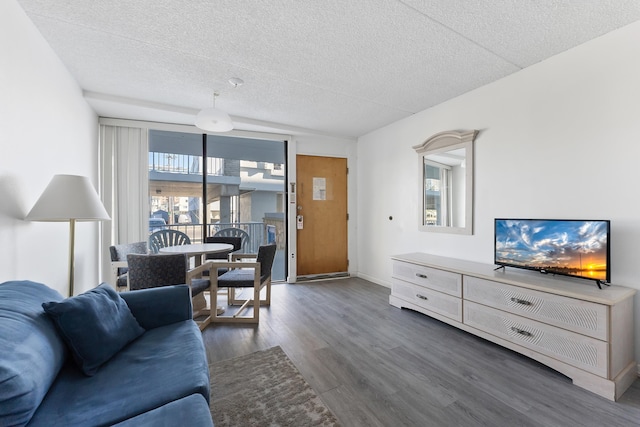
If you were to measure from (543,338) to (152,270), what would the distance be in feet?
10.3

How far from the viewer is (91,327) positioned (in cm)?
133

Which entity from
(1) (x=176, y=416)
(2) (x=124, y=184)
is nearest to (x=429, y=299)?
(1) (x=176, y=416)

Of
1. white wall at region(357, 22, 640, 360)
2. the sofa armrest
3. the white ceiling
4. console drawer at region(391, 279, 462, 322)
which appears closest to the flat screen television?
white wall at region(357, 22, 640, 360)

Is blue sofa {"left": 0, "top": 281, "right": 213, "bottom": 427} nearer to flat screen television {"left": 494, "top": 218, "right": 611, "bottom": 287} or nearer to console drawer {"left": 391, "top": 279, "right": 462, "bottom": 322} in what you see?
console drawer {"left": 391, "top": 279, "right": 462, "bottom": 322}

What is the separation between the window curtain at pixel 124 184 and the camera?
141 inches

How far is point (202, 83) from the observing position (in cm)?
281

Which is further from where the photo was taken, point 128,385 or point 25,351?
point 128,385

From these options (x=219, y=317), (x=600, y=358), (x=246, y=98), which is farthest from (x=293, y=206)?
(x=600, y=358)

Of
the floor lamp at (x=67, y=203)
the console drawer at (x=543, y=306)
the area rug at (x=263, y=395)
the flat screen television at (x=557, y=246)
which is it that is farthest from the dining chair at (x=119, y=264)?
the flat screen television at (x=557, y=246)

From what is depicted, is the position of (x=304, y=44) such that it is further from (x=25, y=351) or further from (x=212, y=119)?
(x=25, y=351)

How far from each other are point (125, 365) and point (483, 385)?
217 centimetres

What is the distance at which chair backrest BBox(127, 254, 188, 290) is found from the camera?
7.50 ft

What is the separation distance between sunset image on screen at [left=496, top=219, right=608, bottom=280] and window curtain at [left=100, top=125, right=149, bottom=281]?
4.36 metres

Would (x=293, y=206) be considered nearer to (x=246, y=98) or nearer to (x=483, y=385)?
(x=246, y=98)
